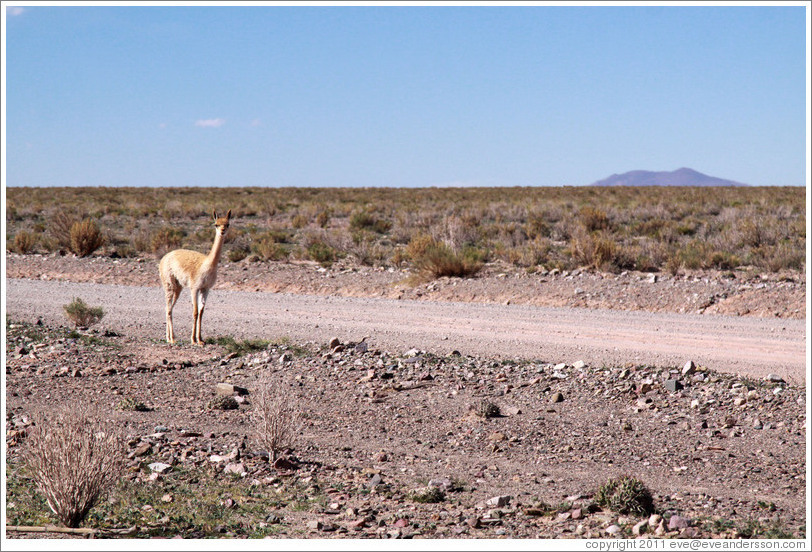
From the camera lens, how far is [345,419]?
26.0 ft

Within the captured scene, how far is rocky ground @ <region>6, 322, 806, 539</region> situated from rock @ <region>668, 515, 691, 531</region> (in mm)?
17

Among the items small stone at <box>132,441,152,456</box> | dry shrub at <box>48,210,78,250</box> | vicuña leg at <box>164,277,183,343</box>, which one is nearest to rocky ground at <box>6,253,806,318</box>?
dry shrub at <box>48,210,78,250</box>

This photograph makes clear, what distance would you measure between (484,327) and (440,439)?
5.31 meters

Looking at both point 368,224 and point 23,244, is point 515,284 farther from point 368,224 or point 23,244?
point 368,224

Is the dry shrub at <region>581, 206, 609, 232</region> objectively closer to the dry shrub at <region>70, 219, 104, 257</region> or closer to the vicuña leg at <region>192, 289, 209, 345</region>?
the dry shrub at <region>70, 219, 104, 257</region>

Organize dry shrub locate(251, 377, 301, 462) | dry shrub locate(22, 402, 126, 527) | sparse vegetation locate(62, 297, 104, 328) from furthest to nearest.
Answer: sparse vegetation locate(62, 297, 104, 328) < dry shrub locate(251, 377, 301, 462) < dry shrub locate(22, 402, 126, 527)

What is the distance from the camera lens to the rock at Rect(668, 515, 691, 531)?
5.14 meters

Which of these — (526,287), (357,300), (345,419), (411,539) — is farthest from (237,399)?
(526,287)

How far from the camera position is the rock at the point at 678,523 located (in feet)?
16.9

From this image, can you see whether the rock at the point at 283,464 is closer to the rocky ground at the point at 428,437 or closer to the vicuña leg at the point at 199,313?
the rocky ground at the point at 428,437

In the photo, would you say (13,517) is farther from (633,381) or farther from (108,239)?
(108,239)

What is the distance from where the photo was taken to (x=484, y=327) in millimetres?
12469

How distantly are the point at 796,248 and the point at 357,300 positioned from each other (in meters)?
10.3

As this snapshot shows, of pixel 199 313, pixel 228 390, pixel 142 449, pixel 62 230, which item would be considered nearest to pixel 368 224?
pixel 62 230
